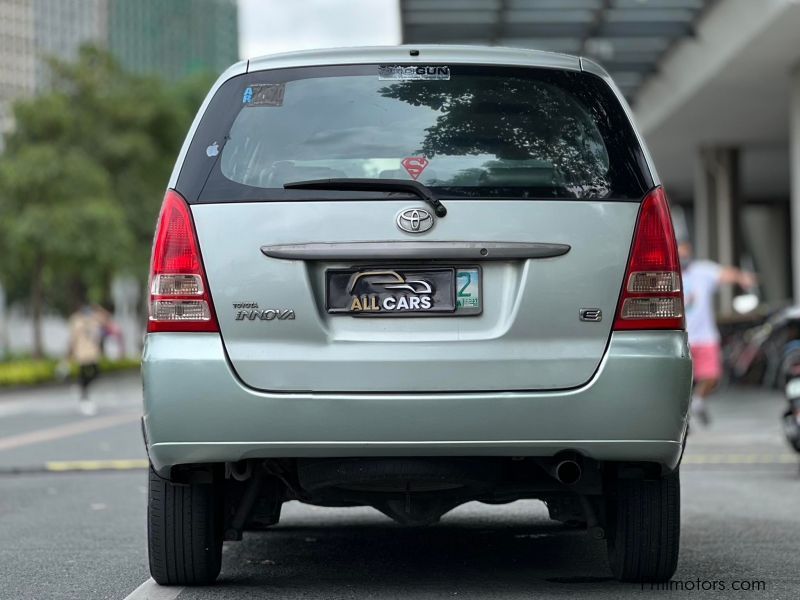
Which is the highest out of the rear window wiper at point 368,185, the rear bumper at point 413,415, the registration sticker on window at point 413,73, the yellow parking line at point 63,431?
the registration sticker on window at point 413,73

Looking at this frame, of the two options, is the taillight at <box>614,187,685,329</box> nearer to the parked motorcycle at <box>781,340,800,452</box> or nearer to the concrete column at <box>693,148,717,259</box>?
the parked motorcycle at <box>781,340,800,452</box>

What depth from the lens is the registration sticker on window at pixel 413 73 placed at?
4.96 meters

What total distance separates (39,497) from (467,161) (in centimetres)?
503

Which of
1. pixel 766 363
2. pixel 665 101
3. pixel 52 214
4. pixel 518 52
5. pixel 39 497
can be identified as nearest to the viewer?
pixel 518 52

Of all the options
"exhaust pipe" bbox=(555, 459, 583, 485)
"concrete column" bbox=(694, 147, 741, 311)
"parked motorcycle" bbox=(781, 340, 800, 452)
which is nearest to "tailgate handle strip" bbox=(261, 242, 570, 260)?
"exhaust pipe" bbox=(555, 459, 583, 485)

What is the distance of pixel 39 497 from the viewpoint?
8938 millimetres

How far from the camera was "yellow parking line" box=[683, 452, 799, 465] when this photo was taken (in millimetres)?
10789

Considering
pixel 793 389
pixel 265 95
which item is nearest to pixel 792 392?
pixel 793 389

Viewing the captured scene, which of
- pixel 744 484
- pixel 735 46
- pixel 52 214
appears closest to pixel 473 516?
pixel 744 484

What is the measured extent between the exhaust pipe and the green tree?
34.3 meters

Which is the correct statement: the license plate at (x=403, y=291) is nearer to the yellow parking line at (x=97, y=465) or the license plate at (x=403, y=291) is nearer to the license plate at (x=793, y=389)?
the license plate at (x=793, y=389)

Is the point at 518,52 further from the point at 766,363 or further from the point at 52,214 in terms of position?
the point at 52,214

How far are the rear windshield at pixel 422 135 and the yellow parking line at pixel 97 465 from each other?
632cm

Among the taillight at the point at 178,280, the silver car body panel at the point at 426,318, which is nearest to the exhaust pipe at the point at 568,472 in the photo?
the silver car body panel at the point at 426,318
